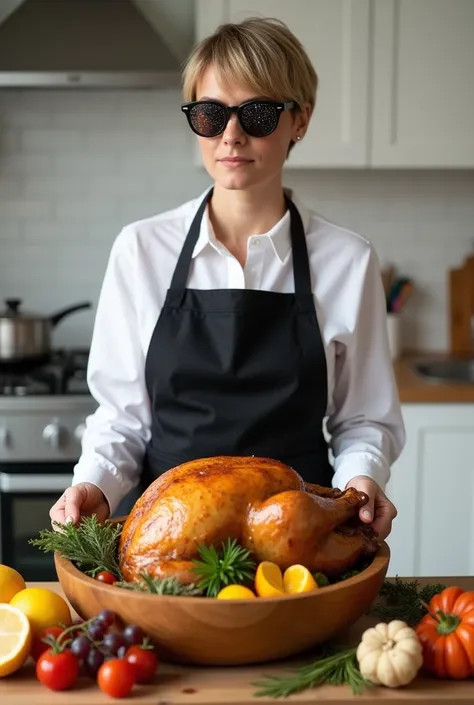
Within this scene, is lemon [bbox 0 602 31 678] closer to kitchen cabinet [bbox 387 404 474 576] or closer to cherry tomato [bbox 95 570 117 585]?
cherry tomato [bbox 95 570 117 585]

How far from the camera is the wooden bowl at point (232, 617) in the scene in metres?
1.02

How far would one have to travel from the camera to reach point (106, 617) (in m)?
1.04

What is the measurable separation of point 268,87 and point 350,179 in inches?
66.2

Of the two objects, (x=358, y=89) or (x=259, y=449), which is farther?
(x=358, y=89)

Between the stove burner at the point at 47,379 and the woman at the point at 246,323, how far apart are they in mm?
959

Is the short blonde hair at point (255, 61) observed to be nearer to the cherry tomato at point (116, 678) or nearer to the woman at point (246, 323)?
the woman at point (246, 323)

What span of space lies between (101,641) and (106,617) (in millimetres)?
34

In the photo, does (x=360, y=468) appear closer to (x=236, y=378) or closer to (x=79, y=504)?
(x=236, y=378)

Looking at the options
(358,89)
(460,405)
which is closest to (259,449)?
(460,405)

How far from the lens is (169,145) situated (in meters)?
3.24

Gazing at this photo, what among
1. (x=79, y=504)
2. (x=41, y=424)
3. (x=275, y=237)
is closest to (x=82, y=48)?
(x=41, y=424)

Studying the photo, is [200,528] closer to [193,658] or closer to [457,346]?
[193,658]

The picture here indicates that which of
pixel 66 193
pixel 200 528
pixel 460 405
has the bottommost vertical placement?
pixel 460 405

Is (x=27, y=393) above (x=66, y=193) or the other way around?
the other way around
